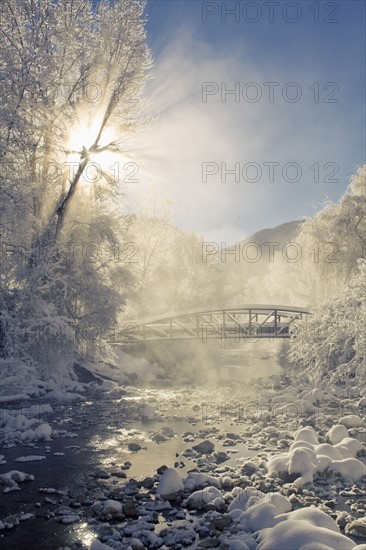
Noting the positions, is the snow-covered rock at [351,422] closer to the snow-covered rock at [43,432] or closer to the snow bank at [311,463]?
the snow bank at [311,463]

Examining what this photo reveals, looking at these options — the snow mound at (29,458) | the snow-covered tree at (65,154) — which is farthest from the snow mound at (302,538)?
the snow-covered tree at (65,154)

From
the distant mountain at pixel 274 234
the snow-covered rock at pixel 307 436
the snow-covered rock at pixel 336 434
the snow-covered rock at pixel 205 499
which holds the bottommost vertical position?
the snow-covered rock at pixel 336 434

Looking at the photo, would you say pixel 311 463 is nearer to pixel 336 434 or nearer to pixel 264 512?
pixel 264 512

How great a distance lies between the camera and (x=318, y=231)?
Result: 79.2ft

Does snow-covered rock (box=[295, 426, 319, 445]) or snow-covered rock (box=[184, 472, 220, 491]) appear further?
snow-covered rock (box=[295, 426, 319, 445])

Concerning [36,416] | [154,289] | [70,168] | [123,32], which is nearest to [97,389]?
[36,416]

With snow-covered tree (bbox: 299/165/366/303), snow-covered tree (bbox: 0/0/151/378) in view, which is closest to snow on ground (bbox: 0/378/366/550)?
snow-covered tree (bbox: 0/0/151/378)

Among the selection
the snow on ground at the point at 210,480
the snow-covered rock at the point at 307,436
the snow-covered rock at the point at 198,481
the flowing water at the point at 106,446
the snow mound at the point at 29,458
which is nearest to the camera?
the snow on ground at the point at 210,480

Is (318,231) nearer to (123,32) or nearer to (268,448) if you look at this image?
(123,32)

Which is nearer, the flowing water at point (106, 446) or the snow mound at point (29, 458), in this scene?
the flowing water at point (106, 446)

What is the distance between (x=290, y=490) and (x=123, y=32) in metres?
16.3

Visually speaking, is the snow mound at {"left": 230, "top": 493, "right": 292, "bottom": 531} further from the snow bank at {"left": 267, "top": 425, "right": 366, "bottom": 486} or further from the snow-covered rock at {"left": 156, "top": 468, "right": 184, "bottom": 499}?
the snow bank at {"left": 267, "top": 425, "right": 366, "bottom": 486}

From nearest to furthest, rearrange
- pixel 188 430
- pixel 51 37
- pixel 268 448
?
1. pixel 268 448
2. pixel 188 430
3. pixel 51 37

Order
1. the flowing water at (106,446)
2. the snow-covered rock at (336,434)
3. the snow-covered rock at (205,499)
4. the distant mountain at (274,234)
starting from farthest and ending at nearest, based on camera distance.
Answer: the distant mountain at (274,234)
the snow-covered rock at (336,434)
the snow-covered rock at (205,499)
the flowing water at (106,446)
